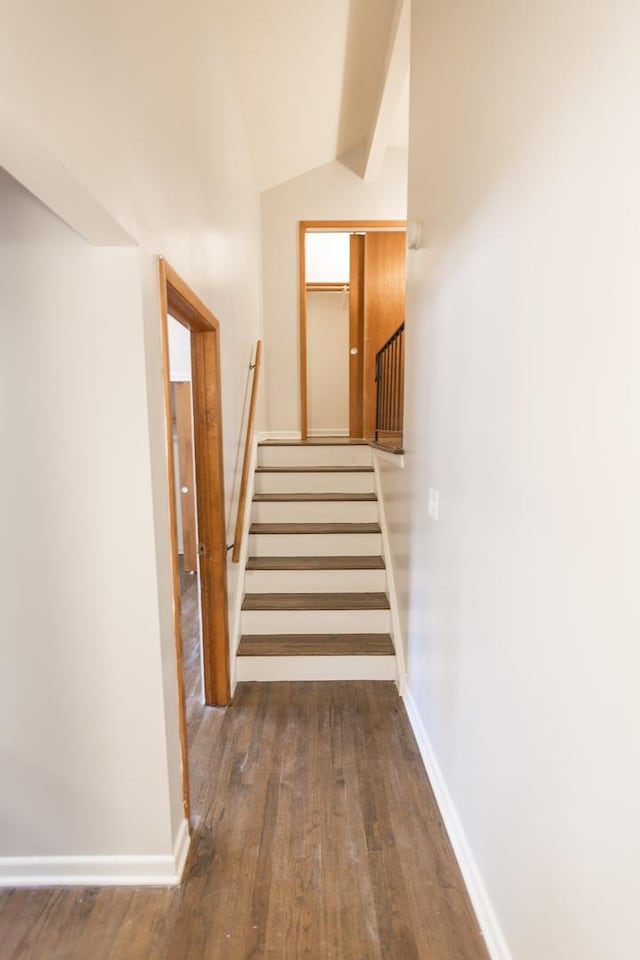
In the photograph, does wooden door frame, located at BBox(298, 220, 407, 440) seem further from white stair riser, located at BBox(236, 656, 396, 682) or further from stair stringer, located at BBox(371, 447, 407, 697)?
white stair riser, located at BBox(236, 656, 396, 682)

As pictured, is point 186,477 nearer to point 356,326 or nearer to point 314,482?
point 314,482

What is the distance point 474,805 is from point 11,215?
2255mm

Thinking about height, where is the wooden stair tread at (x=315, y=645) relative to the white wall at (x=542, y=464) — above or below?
below

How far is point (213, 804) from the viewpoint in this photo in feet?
6.08

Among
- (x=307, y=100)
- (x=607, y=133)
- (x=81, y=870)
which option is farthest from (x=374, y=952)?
(x=307, y=100)

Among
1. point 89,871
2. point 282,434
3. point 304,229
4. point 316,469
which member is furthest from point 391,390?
point 89,871

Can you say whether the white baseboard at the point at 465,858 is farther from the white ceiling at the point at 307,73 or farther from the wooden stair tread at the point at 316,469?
the white ceiling at the point at 307,73

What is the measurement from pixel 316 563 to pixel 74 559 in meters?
1.90

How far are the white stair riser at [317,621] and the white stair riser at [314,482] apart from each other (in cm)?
107

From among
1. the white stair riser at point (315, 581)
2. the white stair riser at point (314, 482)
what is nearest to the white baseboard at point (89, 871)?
the white stair riser at point (315, 581)

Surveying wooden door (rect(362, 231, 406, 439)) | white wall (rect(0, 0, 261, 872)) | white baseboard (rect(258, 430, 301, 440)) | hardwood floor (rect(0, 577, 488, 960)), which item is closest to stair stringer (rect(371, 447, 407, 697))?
hardwood floor (rect(0, 577, 488, 960))

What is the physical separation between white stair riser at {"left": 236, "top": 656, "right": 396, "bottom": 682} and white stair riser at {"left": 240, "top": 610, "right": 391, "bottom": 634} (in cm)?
21

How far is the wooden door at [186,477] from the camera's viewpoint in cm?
448

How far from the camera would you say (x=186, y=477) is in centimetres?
A: 481
